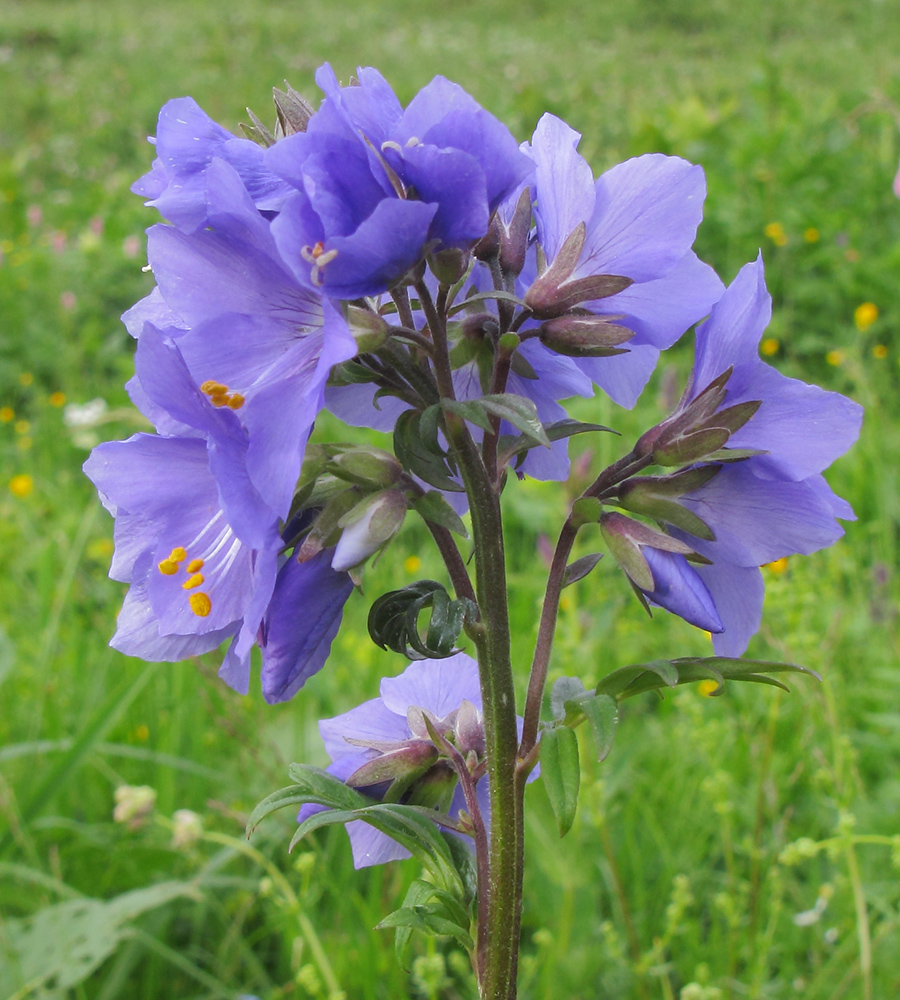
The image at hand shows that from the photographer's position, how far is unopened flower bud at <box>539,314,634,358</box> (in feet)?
2.53

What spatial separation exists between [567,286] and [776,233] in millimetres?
3200

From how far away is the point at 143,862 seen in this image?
1.80m

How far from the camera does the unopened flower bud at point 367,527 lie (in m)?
0.72

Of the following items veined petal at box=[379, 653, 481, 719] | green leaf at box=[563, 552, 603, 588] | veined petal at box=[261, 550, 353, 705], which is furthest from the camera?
veined petal at box=[379, 653, 481, 719]

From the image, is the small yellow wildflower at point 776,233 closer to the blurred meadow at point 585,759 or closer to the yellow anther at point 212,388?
the blurred meadow at point 585,759

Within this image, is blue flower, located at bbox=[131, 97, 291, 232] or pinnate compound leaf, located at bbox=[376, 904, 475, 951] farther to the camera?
pinnate compound leaf, located at bbox=[376, 904, 475, 951]

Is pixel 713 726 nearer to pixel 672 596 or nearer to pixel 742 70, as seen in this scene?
pixel 672 596

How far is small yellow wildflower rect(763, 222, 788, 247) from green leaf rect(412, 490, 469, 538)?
3.21 metres

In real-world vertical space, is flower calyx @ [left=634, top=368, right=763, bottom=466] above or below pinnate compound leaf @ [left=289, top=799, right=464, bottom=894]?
above

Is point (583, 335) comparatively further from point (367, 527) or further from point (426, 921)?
point (426, 921)

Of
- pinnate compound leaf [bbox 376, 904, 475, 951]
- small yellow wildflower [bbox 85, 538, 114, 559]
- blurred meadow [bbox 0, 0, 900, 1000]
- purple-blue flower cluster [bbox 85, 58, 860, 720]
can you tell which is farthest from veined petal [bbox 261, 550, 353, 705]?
small yellow wildflower [bbox 85, 538, 114, 559]

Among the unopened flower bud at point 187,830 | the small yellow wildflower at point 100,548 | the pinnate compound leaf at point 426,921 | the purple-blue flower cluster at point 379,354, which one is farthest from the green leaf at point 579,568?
the small yellow wildflower at point 100,548

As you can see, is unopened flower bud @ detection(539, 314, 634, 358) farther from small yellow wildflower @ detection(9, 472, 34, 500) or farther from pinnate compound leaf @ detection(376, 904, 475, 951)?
small yellow wildflower @ detection(9, 472, 34, 500)

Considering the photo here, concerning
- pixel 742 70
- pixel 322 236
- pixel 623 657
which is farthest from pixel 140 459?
pixel 742 70
